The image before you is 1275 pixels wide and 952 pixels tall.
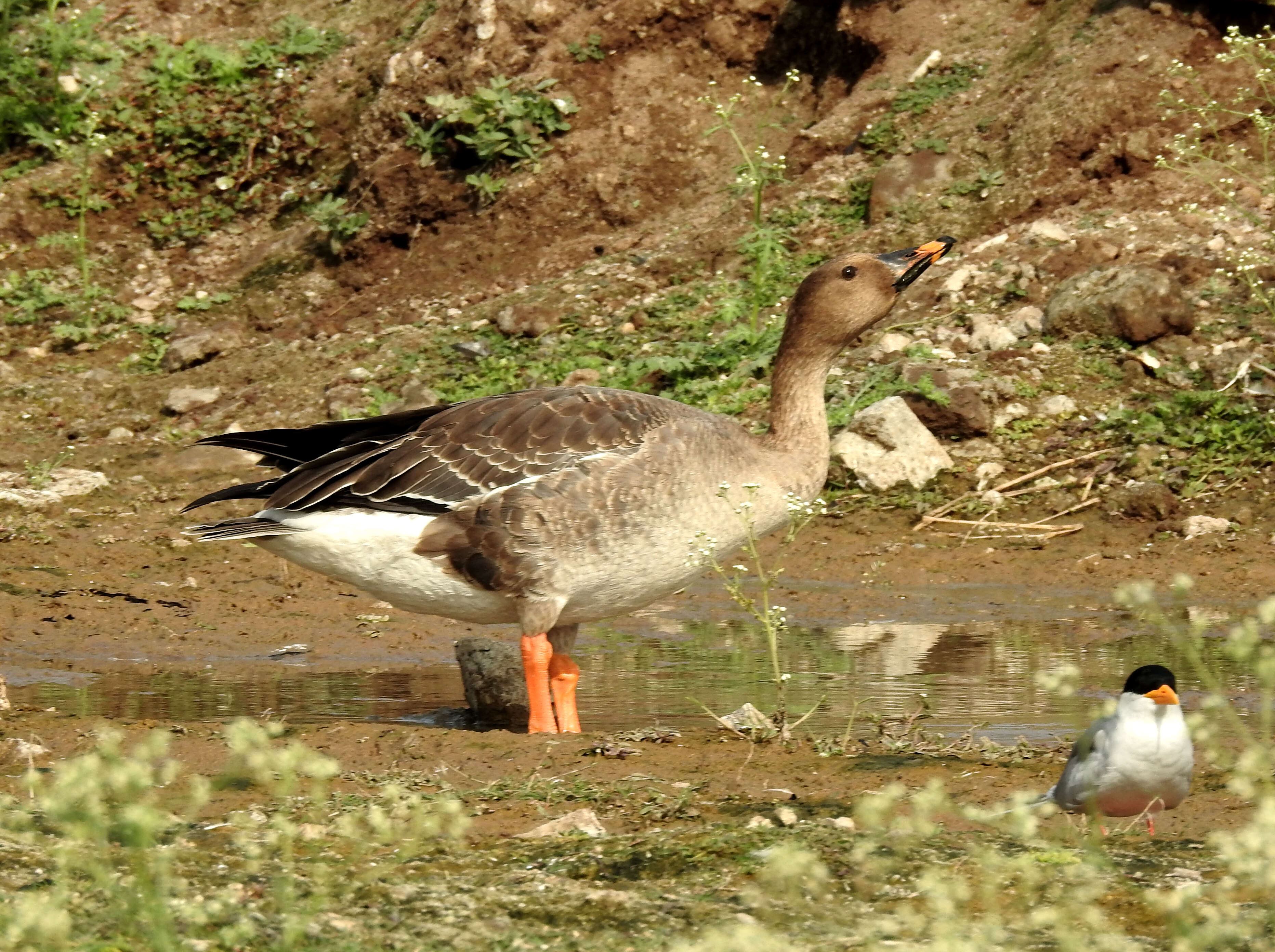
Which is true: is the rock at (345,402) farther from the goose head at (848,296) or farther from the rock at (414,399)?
the goose head at (848,296)

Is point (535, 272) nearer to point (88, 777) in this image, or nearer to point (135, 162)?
point (135, 162)

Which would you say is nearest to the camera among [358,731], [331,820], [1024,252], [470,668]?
[331,820]

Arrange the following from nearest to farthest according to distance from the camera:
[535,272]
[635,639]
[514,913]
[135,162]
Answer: [514,913]
[635,639]
[535,272]
[135,162]

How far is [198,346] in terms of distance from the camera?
13.8 meters

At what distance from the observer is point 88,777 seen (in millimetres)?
2809

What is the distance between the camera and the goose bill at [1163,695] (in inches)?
200

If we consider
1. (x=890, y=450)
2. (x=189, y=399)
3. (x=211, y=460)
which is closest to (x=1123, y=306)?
(x=890, y=450)

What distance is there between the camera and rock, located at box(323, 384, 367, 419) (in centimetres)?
1226

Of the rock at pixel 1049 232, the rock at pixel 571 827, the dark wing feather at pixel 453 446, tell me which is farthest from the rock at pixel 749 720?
the rock at pixel 1049 232

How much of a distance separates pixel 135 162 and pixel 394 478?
1067 cm

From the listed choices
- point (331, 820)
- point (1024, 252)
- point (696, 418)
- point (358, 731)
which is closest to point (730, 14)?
point (1024, 252)

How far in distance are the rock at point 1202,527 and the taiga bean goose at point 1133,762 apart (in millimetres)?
4875

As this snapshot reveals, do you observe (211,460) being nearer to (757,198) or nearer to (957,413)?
(757,198)

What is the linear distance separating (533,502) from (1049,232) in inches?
262
